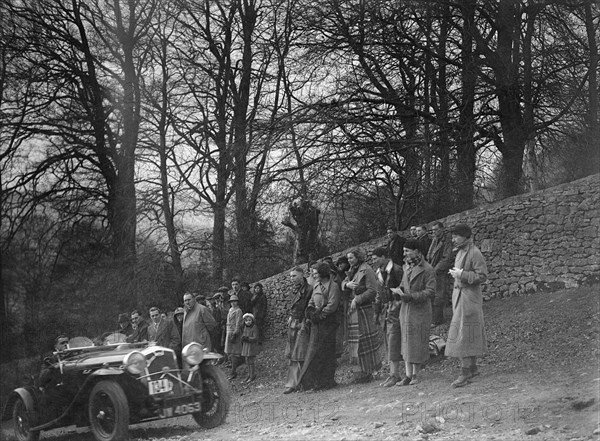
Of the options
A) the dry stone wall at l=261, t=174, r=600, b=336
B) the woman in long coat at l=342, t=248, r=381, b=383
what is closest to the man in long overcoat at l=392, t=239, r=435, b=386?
the woman in long coat at l=342, t=248, r=381, b=383

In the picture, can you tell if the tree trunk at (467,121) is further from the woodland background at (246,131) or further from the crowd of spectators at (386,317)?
the crowd of spectators at (386,317)

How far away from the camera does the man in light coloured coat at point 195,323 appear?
12867 millimetres

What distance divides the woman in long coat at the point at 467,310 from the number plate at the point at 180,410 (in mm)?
2792

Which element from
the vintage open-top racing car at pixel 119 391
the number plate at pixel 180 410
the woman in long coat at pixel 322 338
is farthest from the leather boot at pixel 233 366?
the number plate at pixel 180 410

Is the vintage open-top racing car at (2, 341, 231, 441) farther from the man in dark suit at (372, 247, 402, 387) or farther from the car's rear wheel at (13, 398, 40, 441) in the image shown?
the man in dark suit at (372, 247, 402, 387)

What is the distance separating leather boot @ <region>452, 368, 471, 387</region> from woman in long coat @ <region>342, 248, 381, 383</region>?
68.6 inches

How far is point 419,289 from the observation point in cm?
929

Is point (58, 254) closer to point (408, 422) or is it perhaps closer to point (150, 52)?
point (150, 52)

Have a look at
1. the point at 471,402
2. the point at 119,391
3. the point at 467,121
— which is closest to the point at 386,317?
the point at 471,402

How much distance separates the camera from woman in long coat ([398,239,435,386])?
9.05 m

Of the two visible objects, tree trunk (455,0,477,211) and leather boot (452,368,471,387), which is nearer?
leather boot (452,368,471,387)

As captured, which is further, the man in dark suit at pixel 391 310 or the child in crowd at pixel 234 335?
the child in crowd at pixel 234 335

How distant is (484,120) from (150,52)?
29.2 ft

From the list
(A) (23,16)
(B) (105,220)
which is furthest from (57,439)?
(B) (105,220)
